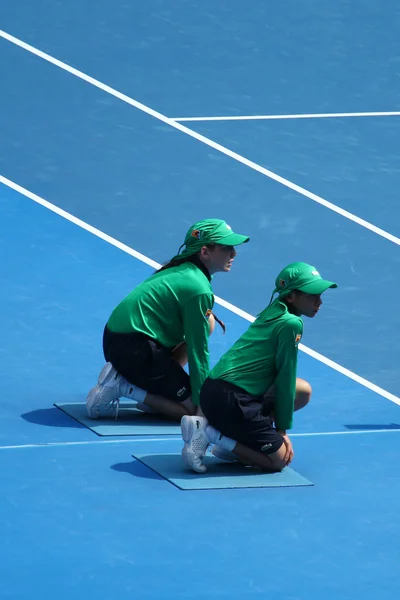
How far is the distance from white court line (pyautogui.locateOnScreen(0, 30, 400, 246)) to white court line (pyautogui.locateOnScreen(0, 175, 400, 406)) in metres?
1.82

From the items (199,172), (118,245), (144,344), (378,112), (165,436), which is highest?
(378,112)

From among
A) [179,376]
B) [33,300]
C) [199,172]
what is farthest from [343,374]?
[199,172]

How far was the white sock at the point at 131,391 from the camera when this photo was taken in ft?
28.1

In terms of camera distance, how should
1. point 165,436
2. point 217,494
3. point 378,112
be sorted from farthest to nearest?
point 378,112 < point 165,436 < point 217,494

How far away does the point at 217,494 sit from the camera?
7492 millimetres

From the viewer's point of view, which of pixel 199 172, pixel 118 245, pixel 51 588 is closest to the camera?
pixel 51 588

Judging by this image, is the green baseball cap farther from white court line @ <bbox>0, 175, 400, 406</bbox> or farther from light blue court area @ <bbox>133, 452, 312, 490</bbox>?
white court line @ <bbox>0, 175, 400, 406</bbox>

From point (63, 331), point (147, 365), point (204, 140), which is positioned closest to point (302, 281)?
point (147, 365)

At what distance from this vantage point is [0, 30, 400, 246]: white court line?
11922 mm

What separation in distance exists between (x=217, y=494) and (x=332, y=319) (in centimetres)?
327

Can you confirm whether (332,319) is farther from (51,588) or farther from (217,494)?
(51,588)

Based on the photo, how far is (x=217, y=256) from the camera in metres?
8.47

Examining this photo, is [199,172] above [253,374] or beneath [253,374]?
above

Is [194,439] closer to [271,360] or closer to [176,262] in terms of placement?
[271,360]
